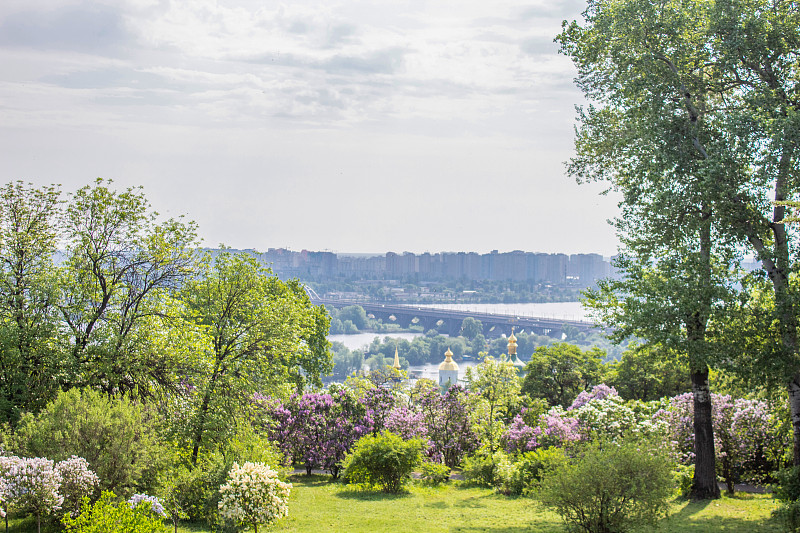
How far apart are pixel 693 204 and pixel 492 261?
598 ft

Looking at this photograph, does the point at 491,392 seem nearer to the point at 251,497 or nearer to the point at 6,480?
the point at 251,497

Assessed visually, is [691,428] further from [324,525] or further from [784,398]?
[324,525]

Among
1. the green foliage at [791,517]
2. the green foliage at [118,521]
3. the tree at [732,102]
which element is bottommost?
the green foliage at [791,517]

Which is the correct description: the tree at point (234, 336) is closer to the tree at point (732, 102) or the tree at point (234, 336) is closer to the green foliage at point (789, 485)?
the tree at point (732, 102)

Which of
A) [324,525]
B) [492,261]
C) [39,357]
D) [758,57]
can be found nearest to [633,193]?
[758,57]

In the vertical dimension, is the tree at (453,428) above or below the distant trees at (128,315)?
below

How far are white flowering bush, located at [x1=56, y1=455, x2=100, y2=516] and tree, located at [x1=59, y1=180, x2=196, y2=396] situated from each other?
12.3ft

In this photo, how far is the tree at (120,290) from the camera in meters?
12.9

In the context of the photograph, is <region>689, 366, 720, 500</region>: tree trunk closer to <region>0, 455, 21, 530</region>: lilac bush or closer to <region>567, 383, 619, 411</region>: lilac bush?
<region>567, 383, 619, 411</region>: lilac bush

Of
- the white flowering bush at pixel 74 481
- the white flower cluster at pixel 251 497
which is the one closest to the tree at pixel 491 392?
the white flower cluster at pixel 251 497

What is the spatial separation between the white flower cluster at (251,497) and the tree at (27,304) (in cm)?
521

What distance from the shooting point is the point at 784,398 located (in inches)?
505

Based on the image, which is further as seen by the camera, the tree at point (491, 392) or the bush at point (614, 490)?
the tree at point (491, 392)

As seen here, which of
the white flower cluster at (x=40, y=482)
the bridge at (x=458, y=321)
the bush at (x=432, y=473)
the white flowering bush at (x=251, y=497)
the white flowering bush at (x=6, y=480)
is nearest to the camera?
the white flowering bush at (x=6, y=480)
